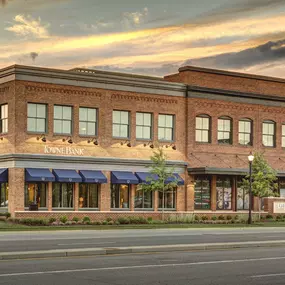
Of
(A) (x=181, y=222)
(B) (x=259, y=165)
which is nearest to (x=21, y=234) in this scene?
(A) (x=181, y=222)

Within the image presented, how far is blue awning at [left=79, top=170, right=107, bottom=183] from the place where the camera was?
50237mm

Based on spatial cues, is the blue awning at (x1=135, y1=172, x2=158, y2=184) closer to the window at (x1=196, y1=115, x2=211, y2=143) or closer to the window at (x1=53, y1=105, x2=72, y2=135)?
the window at (x1=196, y1=115, x2=211, y2=143)

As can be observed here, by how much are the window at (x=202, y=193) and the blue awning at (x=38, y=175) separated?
1292cm

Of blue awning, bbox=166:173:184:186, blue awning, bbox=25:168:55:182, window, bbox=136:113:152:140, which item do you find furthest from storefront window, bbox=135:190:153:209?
blue awning, bbox=25:168:55:182

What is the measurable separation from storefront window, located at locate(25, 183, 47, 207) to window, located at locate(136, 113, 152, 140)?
8593 mm

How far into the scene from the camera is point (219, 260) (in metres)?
22.5

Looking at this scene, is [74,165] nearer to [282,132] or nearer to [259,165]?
[259,165]

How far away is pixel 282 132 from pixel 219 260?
4120 cm

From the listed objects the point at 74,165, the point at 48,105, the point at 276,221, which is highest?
the point at 48,105

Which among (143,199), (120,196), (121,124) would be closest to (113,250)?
(120,196)

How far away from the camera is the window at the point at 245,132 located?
59419 millimetres

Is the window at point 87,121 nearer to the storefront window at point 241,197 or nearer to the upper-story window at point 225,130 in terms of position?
the upper-story window at point 225,130

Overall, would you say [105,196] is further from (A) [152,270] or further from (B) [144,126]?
(A) [152,270]

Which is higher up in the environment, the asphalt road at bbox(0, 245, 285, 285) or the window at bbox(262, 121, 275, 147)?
the window at bbox(262, 121, 275, 147)
